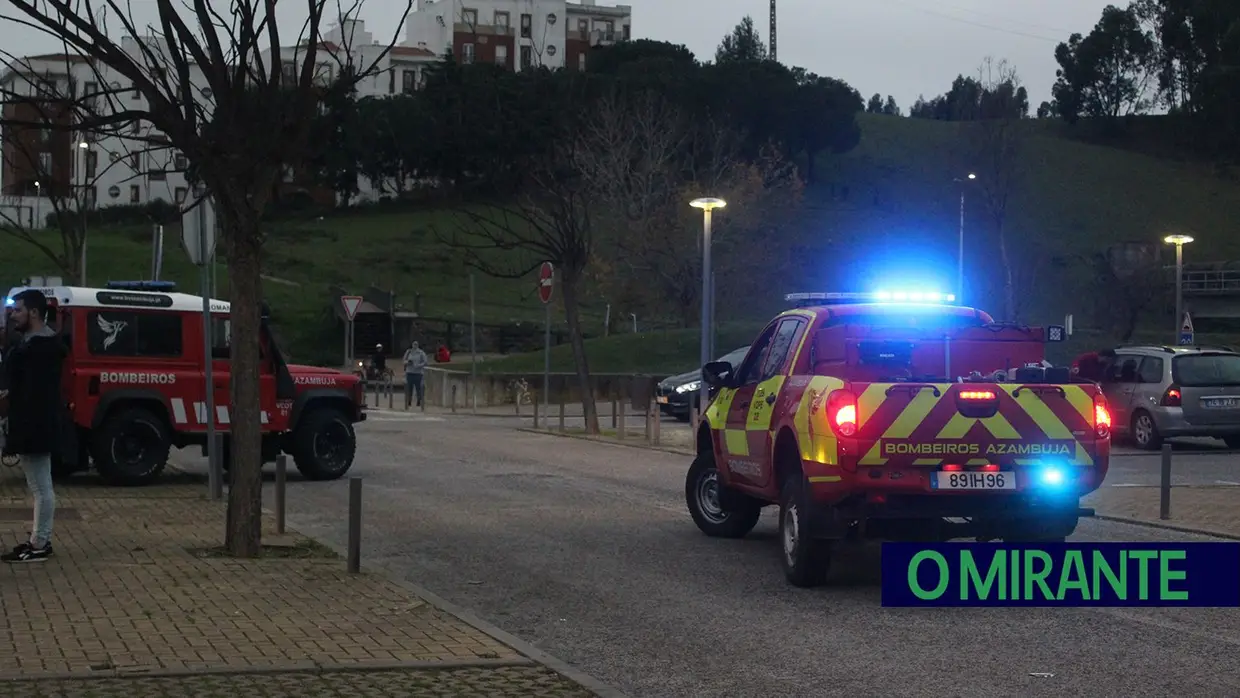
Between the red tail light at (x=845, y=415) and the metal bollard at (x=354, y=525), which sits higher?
the red tail light at (x=845, y=415)

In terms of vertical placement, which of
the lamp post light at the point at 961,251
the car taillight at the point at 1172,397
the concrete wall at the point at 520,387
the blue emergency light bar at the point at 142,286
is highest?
the lamp post light at the point at 961,251

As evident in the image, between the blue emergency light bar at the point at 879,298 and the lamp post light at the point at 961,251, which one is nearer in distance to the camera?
the blue emergency light bar at the point at 879,298

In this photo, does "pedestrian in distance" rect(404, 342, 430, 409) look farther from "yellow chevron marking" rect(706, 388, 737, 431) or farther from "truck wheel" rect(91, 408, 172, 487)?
"yellow chevron marking" rect(706, 388, 737, 431)

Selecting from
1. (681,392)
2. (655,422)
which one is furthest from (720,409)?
(681,392)

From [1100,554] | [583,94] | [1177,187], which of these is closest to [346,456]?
[1100,554]

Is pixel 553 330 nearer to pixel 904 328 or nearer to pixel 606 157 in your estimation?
pixel 606 157

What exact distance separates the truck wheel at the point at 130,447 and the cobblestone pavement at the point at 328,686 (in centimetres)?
1066

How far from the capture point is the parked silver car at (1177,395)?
25781 millimetres

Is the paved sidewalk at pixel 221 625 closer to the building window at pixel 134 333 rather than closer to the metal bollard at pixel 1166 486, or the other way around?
the building window at pixel 134 333

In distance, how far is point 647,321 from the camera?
72312 millimetres

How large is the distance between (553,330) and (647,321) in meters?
Answer: 4.91

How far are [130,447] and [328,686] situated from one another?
1121cm

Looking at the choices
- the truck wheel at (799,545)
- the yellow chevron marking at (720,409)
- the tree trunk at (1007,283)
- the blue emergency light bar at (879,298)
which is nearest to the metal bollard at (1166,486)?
the blue emergency light bar at (879,298)

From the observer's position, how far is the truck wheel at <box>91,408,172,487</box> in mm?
17922
